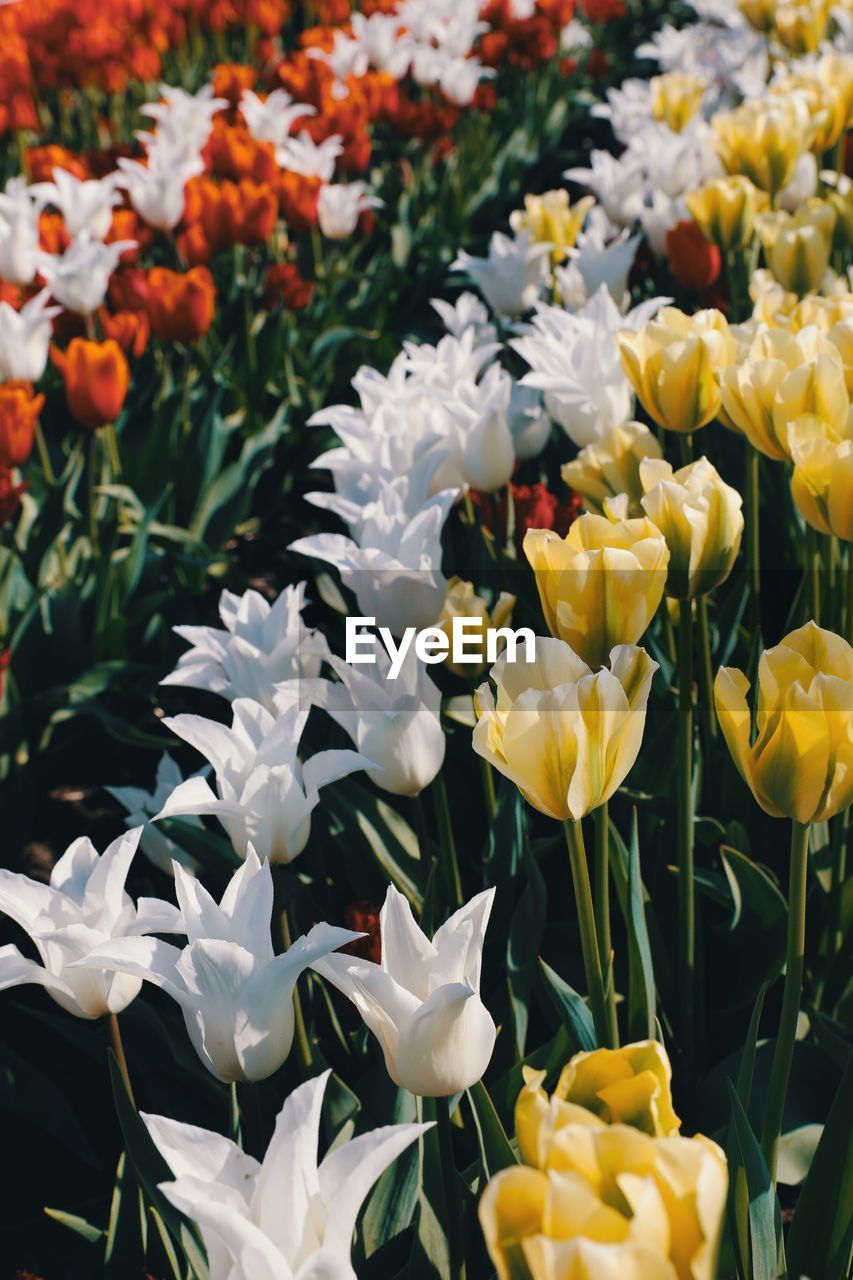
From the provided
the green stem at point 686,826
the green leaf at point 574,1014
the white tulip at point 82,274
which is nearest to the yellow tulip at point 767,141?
the white tulip at point 82,274

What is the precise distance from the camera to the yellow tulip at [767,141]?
284 cm

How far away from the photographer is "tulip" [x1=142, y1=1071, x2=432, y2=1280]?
747mm

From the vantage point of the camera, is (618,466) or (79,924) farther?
(618,466)

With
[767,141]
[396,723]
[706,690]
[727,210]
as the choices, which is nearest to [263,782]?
[396,723]

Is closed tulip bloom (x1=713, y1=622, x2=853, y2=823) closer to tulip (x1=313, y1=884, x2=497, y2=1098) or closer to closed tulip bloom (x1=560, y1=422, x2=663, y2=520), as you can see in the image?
tulip (x1=313, y1=884, x2=497, y2=1098)

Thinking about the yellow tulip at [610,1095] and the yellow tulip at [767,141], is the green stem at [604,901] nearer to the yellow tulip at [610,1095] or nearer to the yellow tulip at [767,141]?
the yellow tulip at [610,1095]

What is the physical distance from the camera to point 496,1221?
2.05 ft

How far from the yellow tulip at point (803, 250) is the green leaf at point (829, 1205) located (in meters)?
1.65

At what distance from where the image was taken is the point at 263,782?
1.24m

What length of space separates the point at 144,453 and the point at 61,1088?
1.70 m

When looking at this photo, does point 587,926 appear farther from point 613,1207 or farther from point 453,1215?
point 613,1207

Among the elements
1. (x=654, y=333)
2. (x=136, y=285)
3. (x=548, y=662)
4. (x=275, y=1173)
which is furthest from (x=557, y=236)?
(x=275, y=1173)

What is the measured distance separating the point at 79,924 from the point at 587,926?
44 cm

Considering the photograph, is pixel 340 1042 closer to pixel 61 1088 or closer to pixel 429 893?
pixel 429 893
